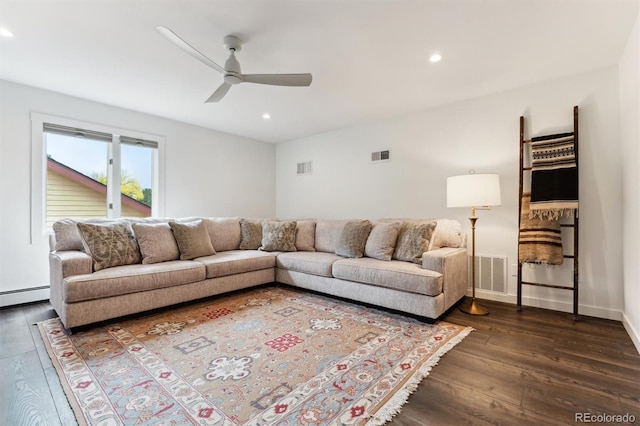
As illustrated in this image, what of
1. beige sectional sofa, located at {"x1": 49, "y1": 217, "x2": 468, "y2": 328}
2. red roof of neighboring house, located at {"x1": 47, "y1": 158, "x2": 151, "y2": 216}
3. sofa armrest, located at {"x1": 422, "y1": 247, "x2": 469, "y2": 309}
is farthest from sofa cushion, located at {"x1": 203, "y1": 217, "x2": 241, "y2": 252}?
sofa armrest, located at {"x1": 422, "y1": 247, "x2": 469, "y2": 309}

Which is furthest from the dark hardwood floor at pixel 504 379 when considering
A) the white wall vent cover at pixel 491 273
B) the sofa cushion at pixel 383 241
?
the sofa cushion at pixel 383 241

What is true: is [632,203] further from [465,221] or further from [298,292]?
[298,292]

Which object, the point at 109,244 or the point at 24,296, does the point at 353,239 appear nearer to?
the point at 109,244

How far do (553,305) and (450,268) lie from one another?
4.14 ft

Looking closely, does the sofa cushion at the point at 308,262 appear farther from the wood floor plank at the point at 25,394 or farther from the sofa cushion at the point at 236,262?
the wood floor plank at the point at 25,394

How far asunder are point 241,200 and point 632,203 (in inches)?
195

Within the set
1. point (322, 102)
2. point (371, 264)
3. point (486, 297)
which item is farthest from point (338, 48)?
point (486, 297)

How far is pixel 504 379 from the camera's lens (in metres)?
1.78

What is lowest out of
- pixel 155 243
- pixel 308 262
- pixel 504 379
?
pixel 504 379

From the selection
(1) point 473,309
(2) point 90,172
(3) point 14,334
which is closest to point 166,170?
(2) point 90,172

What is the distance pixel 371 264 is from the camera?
10.1 ft

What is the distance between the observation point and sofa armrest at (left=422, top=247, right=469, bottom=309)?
273 centimetres

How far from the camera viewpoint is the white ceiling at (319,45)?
1999 mm

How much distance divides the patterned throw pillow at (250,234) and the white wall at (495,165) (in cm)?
124
